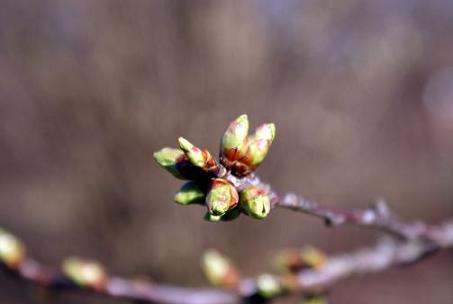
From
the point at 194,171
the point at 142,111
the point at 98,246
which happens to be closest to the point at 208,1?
the point at 142,111

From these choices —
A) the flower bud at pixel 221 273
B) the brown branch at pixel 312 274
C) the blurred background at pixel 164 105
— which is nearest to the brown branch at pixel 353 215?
the brown branch at pixel 312 274

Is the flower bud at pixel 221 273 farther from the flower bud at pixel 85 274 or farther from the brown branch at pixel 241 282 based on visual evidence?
the flower bud at pixel 85 274

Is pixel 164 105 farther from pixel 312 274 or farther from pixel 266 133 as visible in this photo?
pixel 266 133

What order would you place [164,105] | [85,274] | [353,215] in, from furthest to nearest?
[164,105], [85,274], [353,215]

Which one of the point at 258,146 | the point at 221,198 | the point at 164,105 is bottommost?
the point at 221,198

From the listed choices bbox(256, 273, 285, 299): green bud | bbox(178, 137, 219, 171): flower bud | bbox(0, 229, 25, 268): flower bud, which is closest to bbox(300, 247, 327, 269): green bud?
bbox(256, 273, 285, 299): green bud

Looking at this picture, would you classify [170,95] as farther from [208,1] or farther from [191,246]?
[191,246]

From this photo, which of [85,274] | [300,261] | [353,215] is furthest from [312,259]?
[85,274]
